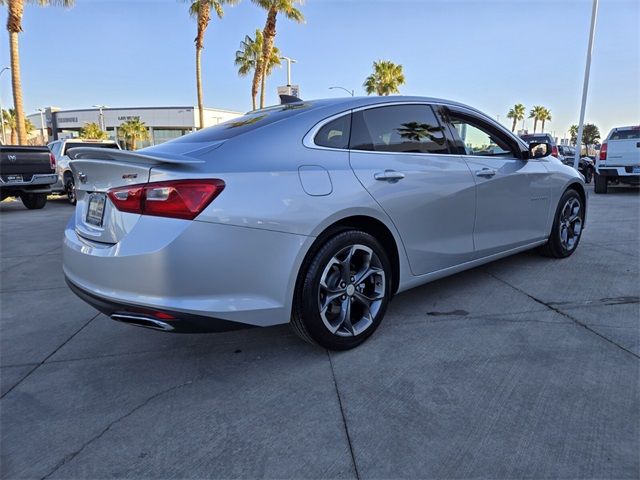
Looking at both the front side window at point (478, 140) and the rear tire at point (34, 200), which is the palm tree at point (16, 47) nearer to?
the rear tire at point (34, 200)

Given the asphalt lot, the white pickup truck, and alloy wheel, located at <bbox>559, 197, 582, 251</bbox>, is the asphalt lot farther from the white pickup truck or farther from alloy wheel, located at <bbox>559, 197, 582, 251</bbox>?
the white pickup truck

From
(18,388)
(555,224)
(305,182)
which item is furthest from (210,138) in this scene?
(555,224)

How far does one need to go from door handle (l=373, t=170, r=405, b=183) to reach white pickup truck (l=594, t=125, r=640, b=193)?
11.3m

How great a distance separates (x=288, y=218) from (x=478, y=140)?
2.27 meters

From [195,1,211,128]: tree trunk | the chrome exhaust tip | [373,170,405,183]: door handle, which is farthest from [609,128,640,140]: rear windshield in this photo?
[195,1,211,128]: tree trunk

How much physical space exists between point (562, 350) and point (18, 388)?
3.29 metres

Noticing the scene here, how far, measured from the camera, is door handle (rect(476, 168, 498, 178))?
3570mm

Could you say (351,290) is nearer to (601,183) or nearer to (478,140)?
(478,140)

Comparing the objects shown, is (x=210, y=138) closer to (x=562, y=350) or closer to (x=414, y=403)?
(x=414, y=403)

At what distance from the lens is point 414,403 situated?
2.28m

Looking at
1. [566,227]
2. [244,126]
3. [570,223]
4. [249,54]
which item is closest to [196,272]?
[244,126]

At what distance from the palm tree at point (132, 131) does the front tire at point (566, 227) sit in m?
53.1

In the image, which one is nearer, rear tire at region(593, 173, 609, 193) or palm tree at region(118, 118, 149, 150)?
rear tire at region(593, 173, 609, 193)

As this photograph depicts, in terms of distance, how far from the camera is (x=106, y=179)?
93.9 inches
